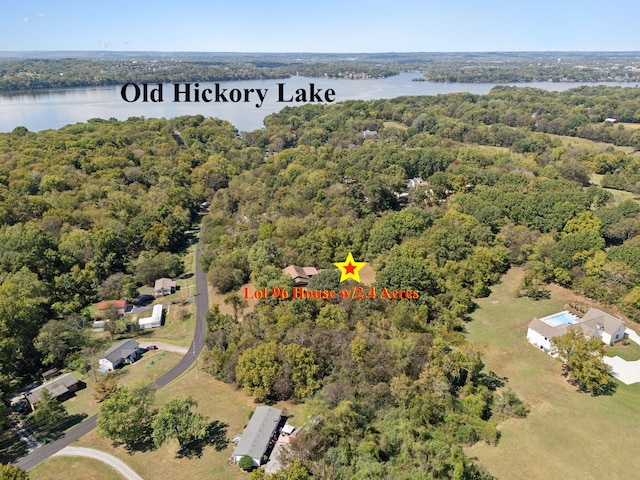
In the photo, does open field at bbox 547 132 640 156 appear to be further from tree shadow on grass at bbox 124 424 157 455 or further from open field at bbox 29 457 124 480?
open field at bbox 29 457 124 480

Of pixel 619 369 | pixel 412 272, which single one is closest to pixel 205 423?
pixel 412 272

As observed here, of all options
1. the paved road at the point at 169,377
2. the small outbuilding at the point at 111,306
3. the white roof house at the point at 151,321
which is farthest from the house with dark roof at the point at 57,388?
the small outbuilding at the point at 111,306

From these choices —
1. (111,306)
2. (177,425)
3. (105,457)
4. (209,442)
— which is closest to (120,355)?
(111,306)

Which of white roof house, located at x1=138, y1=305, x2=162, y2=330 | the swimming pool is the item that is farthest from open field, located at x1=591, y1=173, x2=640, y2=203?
white roof house, located at x1=138, y1=305, x2=162, y2=330

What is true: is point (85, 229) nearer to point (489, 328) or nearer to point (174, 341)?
point (174, 341)

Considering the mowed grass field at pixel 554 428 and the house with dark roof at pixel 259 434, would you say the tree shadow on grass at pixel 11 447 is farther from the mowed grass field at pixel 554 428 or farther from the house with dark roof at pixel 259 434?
the mowed grass field at pixel 554 428

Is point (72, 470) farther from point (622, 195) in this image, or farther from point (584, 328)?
point (622, 195)

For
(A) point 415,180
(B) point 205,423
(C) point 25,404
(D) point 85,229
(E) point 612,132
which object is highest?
(E) point 612,132

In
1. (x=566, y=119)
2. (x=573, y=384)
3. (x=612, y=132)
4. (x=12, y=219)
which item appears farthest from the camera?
(x=566, y=119)

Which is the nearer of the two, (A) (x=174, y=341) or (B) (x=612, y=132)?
(A) (x=174, y=341)
